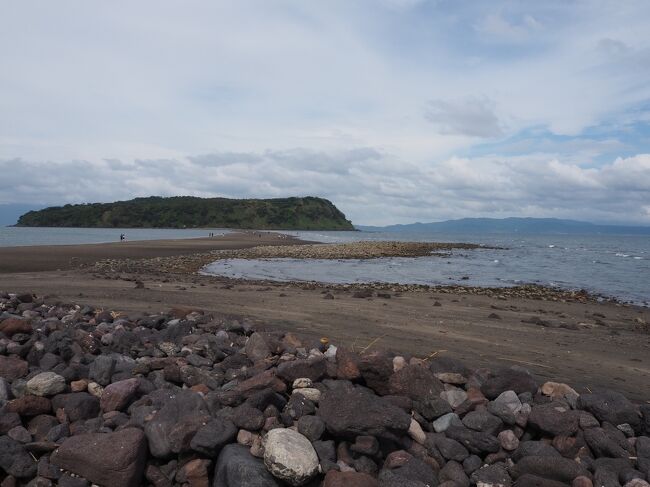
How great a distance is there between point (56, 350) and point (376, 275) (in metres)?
24.8

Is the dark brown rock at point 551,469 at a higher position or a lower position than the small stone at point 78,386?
lower

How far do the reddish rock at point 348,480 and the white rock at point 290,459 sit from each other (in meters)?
0.16

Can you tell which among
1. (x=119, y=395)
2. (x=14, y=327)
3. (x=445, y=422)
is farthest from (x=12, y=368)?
(x=445, y=422)

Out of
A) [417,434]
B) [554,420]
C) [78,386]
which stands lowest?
[417,434]

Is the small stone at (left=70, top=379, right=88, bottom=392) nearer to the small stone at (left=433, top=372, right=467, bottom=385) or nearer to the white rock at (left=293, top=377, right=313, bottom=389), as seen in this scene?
the white rock at (left=293, top=377, right=313, bottom=389)

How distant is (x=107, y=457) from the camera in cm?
481

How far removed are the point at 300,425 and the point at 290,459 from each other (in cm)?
65

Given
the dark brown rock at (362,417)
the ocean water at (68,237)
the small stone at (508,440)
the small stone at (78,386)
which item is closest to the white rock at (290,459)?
the dark brown rock at (362,417)

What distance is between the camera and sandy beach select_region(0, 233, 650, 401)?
9805mm

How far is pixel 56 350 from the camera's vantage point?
7.23m

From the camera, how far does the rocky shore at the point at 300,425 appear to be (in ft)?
15.8

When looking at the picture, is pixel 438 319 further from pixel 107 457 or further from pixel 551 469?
pixel 107 457

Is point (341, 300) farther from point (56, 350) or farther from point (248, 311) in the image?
point (56, 350)

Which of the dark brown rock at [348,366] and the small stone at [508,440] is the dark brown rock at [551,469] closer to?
the small stone at [508,440]
